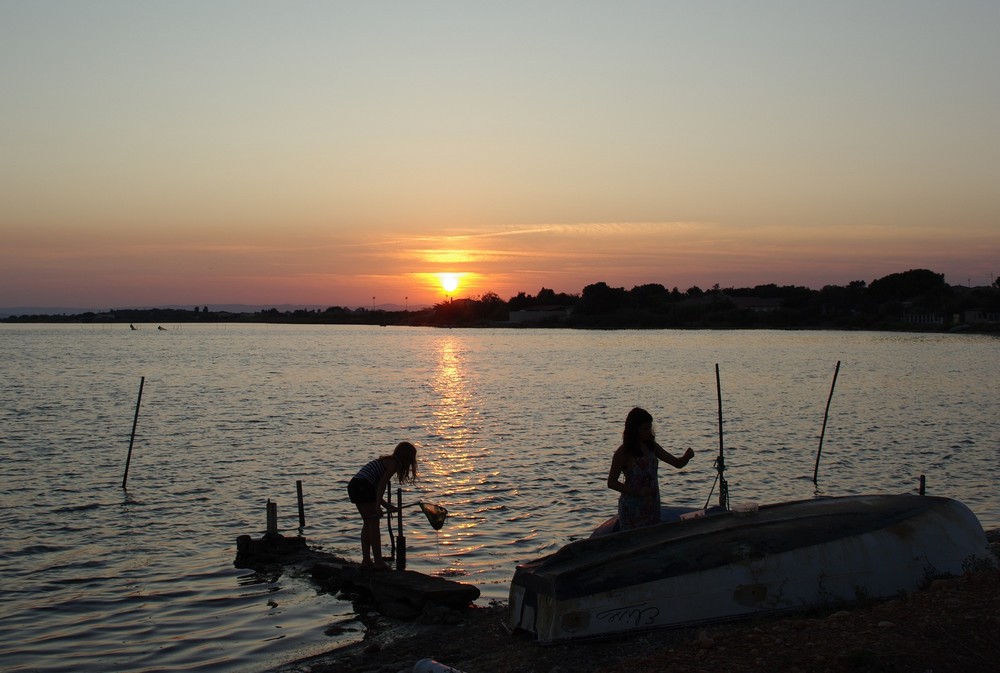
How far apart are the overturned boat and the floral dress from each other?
14.7 inches

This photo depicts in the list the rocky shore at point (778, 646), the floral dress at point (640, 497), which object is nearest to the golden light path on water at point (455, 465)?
the rocky shore at point (778, 646)

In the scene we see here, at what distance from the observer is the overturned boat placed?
1004cm

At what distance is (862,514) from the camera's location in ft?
36.7

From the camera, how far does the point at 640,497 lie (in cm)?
1155

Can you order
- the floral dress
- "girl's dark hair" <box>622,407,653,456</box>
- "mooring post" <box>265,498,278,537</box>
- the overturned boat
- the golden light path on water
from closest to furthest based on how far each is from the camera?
1. the overturned boat
2. "girl's dark hair" <box>622,407,653,456</box>
3. the floral dress
4. "mooring post" <box>265,498,278,537</box>
5. the golden light path on water

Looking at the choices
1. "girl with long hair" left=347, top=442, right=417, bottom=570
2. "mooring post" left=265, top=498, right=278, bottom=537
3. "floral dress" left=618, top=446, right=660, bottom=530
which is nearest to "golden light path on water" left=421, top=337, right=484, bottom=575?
"girl with long hair" left=347, top=442, right=417, bottom=570

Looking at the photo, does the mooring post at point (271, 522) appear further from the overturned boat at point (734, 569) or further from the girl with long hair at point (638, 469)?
the girl with long hair at point (638, 469)

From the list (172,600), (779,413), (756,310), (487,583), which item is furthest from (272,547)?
(756,310)

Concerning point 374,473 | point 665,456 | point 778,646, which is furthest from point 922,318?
point 778,646

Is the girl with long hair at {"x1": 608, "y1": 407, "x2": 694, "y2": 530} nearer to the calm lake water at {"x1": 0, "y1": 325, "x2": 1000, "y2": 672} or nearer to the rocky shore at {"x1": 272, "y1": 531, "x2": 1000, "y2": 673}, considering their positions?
the rocky shore at {"x1": 272, "y1": 531, "x2": 1000, "y2": 673}

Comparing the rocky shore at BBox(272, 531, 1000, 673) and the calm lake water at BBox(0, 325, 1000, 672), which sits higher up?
the rocky shore at BBox(272, 531, 1000, 673)

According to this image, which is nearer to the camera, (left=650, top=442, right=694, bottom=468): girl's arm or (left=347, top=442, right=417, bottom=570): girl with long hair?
(left=650, top=442, right=694, bottom=468): girl's arm

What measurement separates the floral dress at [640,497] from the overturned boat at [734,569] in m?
0.37

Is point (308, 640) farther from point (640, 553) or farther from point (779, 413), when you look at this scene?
point (779, 413)
